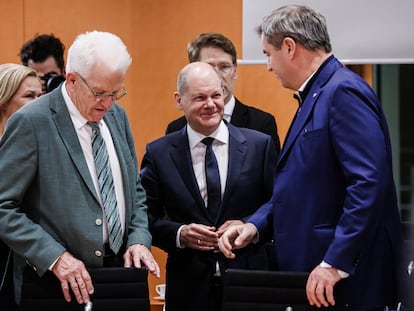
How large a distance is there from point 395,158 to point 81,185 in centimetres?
343

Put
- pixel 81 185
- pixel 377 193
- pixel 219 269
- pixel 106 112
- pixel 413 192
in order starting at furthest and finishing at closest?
pixel 413 192
pixel 219 269
pixel 106 112
pixel 81 185
pixel 377 193

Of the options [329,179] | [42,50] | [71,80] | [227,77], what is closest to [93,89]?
[71,80]

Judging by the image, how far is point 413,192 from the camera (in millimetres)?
5586

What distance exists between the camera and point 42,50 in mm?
4848

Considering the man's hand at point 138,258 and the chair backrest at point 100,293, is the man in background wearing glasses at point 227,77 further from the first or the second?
the chair backrest at point 100,293

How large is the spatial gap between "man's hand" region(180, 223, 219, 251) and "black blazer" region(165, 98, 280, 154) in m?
1.05

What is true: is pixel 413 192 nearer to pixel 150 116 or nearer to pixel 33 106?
pixel 150 116

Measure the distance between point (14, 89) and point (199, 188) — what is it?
3.42 ft

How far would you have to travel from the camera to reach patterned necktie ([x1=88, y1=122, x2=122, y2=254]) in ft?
9.23

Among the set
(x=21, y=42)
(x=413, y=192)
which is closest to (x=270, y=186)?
(x=413, y=192)

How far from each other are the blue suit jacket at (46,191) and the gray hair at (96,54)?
6.3 inches

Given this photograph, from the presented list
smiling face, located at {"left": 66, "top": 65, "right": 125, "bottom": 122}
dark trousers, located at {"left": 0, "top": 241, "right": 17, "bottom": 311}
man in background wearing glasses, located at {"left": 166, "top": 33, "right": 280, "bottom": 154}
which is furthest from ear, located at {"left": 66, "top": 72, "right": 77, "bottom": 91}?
man in background wearing glasses, located at {"left": 166, "top": 33, "right": 280, "bottom": 154}

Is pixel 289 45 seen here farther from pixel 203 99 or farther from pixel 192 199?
pixel 192 199

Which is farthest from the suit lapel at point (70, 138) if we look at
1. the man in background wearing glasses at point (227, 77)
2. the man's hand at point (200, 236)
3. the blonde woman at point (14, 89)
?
the man in background wearing glasses at point (227, 77)
